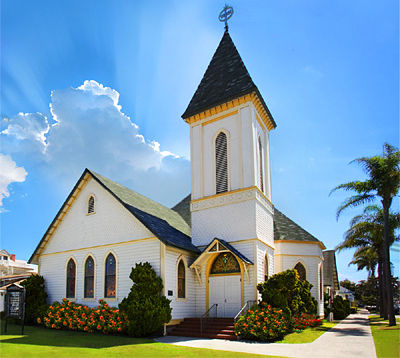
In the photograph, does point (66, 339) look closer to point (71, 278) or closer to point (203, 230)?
point (71, 278)

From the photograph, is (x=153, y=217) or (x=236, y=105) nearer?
(x=153, y=217)

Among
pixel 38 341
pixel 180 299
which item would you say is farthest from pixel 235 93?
pixel 38 341

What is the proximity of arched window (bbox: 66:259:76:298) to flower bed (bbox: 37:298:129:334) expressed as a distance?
1.19 m

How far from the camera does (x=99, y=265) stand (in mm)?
20203

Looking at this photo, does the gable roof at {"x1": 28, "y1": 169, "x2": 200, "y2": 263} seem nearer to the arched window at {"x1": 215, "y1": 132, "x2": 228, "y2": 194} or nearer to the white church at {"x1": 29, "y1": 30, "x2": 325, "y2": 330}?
the white church at {"x1": 29, "y1": 30, "x2": 325, "y2": 330}

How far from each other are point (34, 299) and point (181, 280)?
9.25 meters

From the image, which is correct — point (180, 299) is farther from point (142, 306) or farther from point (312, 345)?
point (312, 345)

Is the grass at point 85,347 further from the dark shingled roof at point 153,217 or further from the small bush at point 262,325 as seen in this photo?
the dark shingled roof at point 153,217

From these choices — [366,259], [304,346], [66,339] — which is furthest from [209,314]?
[366,259]

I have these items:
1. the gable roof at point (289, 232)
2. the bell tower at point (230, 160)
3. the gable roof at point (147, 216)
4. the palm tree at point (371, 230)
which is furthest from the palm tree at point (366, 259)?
the gable roof at point (147, 216)

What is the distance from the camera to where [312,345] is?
14.1m

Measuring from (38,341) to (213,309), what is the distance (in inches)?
333

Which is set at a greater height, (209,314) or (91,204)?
(91,204)

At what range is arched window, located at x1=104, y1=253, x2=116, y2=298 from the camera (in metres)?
19.3
